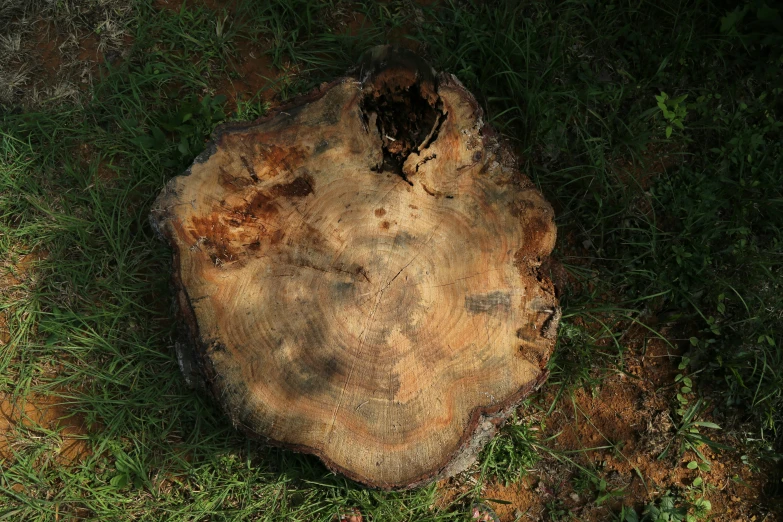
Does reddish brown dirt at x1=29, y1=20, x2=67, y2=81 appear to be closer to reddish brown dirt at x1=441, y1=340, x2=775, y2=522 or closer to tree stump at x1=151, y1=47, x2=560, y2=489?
tree stump at x1=151, y1=47, x2=560, y2=489

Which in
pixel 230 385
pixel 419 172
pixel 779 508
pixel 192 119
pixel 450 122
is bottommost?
pixel 779 508

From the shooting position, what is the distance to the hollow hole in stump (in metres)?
1.97

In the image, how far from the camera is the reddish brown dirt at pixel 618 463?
2447mm

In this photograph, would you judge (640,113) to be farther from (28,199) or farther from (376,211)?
(28,199)

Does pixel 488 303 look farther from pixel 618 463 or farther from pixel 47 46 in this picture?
pixel 47 46

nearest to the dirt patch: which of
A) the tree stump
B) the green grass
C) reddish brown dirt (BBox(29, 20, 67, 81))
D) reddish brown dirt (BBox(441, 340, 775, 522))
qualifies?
the green grass

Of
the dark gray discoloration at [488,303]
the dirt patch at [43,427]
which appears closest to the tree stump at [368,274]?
the dark gray discoloration at [488,303]

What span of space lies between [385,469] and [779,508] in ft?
6.35

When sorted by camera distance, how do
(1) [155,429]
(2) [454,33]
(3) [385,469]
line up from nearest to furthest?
1. (3) [385,469]
2. (1) [155,429]
3. (2) [454,33]

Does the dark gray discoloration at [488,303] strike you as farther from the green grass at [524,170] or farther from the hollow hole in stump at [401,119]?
the green grass at [524,170]

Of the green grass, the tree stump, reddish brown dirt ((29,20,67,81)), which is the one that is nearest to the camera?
the tree stump

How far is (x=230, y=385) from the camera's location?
1834mm

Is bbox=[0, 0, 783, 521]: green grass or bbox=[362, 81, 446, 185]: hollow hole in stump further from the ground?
bbox=[362, 81, 446, 185]: hollow hole in stump

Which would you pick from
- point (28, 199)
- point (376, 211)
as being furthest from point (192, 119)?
point (376, 211)
